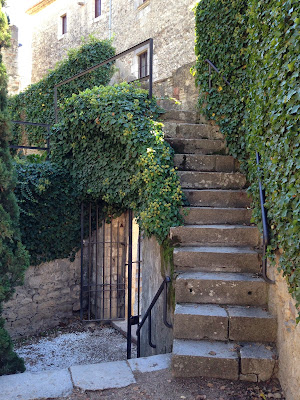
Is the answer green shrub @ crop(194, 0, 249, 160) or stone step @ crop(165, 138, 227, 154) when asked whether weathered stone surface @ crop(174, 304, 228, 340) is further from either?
stone step @ crop(165, 138, 227, 154)

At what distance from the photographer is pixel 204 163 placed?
5.13m

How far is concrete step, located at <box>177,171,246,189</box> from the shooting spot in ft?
15.9

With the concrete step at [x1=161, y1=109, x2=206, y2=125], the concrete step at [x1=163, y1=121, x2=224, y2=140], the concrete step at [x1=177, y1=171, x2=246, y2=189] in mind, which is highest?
the concrete step at [x1=161, y1=109, x2=206, y2=125]

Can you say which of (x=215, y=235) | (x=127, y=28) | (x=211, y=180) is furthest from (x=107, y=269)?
(x=127, y=28)

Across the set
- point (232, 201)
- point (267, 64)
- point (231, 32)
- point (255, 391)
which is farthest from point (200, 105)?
point (255, 391)

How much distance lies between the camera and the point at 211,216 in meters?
4.36

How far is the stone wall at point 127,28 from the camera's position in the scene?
1156 centimetres

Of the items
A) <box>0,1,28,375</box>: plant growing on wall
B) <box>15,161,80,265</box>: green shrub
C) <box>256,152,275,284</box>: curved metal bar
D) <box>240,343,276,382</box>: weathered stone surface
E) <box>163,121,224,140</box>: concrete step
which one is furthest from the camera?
<box>15,161,80,265</box>: green shrub

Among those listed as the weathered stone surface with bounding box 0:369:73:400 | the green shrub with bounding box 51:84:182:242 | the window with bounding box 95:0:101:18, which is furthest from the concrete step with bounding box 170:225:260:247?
the window with bounding box 95:0:101:18

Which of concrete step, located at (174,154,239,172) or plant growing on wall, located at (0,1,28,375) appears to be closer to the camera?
plant growing on wall, located at (0,1,28,375)

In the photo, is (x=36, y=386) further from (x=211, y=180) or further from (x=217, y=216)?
(x=211, y=180)

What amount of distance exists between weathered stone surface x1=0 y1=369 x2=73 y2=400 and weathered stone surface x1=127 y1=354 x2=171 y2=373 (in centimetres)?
53

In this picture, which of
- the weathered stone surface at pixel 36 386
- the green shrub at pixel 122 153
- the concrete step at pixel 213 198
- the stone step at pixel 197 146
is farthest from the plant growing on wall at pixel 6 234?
the stone step at pixel 197 146

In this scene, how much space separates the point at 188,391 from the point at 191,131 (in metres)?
3.92
